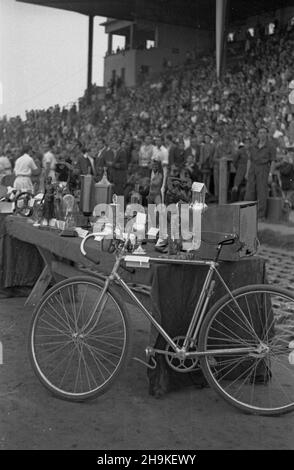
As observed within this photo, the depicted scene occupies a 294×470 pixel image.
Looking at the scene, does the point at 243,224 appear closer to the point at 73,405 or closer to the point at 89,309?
the point at 89,309

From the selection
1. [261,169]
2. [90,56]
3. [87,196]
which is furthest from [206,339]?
[90,56]

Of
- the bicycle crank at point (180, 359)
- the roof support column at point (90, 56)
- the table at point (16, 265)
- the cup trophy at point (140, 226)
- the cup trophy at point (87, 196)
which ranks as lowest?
the bicycle crank at point (180, 359)

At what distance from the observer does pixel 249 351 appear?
3379mm

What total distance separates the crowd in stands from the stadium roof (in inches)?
105

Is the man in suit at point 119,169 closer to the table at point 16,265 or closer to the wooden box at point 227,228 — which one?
the table at point 16,265

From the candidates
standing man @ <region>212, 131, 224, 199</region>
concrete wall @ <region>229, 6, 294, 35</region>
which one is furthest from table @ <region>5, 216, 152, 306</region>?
concrete wall @ <region>229, 6, 294, 35</region>

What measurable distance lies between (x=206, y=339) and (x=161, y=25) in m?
38.4

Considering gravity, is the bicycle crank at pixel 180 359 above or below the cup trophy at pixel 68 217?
below

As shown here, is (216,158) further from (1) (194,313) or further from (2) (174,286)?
(1) (194,313)

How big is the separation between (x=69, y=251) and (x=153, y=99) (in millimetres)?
25597

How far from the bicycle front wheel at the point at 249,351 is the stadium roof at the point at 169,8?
2739cm

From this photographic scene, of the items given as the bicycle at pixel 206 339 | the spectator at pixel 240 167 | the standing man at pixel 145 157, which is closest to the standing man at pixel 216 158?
the spectator at pixel 240 167

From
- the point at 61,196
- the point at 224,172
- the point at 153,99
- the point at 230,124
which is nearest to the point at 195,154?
the point at 224,172

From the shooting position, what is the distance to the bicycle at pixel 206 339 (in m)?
3.32
